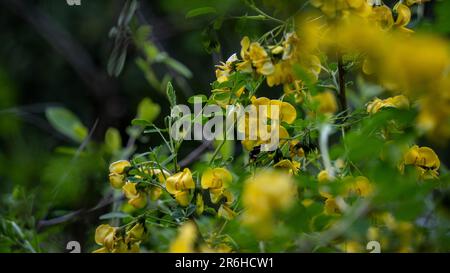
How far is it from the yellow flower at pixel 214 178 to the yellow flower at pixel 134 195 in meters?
0.09

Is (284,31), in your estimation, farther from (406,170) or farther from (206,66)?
(206,66)

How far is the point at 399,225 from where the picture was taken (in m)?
0.58

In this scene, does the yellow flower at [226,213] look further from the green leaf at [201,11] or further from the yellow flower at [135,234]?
the green leaf at [201,11]

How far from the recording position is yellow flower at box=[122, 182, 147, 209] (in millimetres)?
761

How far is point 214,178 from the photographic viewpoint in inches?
27.7

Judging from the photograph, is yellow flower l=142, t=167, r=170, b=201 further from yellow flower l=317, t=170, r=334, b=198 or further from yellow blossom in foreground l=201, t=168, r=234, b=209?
yellow flower l=317, t=170, r=334, b=198

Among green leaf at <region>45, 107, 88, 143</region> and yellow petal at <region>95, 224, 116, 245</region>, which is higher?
green leaf at <region>45, 107, 88, 143</region>

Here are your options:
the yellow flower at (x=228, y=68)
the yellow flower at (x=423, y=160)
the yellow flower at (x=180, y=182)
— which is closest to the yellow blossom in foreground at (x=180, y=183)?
the yellow flower at (x=180, y=182)

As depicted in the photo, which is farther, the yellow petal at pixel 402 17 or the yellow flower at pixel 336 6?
the yellow petal at pixel 402 17

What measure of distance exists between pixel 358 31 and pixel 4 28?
10.8 ft

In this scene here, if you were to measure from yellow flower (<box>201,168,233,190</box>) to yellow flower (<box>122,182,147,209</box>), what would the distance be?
3.6 inches

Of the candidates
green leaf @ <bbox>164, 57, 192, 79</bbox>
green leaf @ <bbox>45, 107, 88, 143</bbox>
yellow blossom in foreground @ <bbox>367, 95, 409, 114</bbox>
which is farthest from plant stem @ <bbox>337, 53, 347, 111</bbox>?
green leaf @ <bbox>45, 107, 88, 143</bbox>

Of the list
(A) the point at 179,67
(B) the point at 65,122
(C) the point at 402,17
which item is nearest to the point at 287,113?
(C) the point at 402,17

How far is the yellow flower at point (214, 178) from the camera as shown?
701 mm
